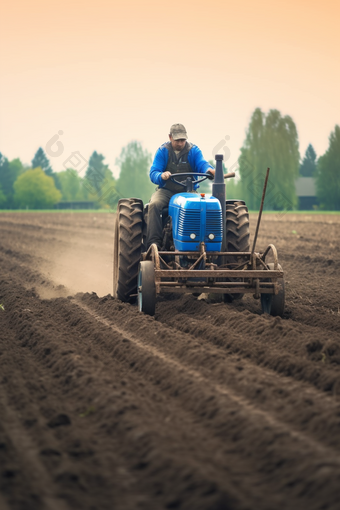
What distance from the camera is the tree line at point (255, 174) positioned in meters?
53.4

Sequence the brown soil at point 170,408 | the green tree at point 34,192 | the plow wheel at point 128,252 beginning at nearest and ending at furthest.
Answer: the brown soil at point 170,408, the plow wheel at point 128,252, the green tree at point 34,192

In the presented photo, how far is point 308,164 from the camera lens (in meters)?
101

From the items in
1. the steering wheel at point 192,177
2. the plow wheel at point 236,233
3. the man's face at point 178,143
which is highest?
the man's face at point 178,143

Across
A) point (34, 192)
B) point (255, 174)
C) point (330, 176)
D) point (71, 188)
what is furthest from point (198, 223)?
point (71, 188)

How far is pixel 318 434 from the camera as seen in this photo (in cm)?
389

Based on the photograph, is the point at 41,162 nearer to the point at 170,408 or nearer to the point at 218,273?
the point at 218,273

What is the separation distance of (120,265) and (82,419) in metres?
4.17

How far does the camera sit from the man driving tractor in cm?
836

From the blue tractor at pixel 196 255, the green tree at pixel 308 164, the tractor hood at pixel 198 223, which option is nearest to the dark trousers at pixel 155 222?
the blue tractor at pixel 196 255

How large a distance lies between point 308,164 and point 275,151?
164 feet

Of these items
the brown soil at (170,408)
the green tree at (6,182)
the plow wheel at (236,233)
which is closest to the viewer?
the brown soil at (170,408)

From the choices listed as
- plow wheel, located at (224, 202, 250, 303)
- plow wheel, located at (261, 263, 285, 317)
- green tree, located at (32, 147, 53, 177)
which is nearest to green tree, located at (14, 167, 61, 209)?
green tree, located at (32, 147, 53, 177)

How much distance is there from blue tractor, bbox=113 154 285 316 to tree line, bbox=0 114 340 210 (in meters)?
20.9

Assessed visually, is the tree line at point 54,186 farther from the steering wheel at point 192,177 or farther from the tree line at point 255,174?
the steering wheel at point 192,177
